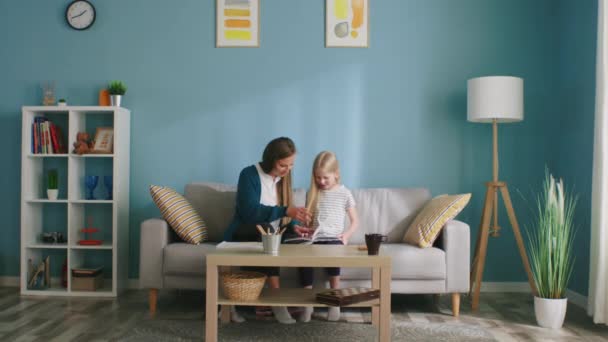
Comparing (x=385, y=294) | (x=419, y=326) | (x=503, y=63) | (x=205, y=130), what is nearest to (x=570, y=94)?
(x=503, y=63)

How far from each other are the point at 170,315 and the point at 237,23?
211cm

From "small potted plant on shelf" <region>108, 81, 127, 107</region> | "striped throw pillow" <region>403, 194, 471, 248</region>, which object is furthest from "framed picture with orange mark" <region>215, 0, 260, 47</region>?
"striped throw pillow" <region>403, 194, 471, 248</region>

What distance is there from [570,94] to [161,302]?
10.2ft

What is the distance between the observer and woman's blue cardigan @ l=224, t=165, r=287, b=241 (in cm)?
331

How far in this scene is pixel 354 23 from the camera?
A: 4219 millimetres

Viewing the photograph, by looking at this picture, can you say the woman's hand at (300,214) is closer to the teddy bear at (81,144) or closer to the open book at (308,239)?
the open book at (308,239)

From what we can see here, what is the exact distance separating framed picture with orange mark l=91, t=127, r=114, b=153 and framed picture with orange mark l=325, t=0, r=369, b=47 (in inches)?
66.0

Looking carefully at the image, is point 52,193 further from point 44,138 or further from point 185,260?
point 185,260

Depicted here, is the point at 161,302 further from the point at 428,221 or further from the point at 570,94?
the point at 570,94

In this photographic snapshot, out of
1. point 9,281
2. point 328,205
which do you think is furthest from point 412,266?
point 9,281

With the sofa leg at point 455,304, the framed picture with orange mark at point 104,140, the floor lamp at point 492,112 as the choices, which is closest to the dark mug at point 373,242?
the sofa leg at point 455,304

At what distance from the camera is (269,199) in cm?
344

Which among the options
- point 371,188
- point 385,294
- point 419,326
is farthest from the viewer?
point 371,188

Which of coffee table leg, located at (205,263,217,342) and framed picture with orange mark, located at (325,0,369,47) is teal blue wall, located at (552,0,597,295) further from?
coffee table leg, located at (205,263,217,342)
